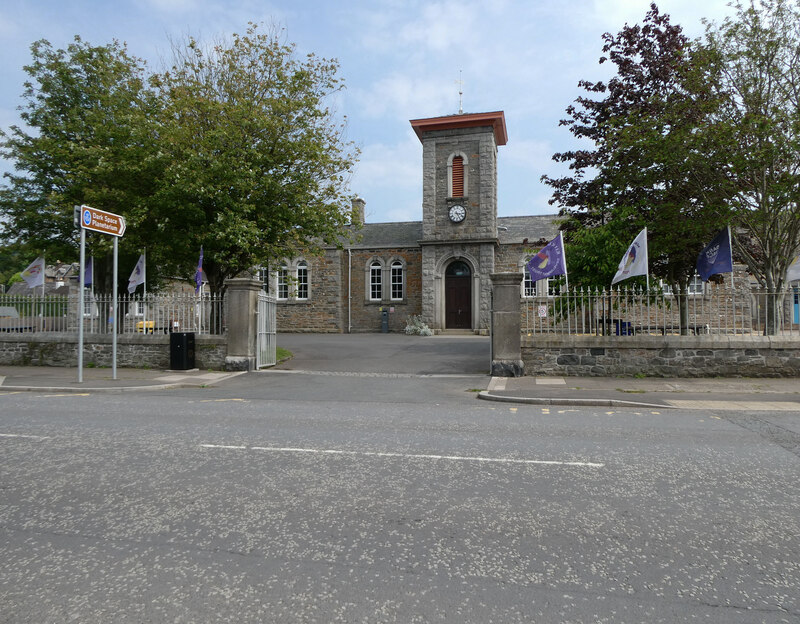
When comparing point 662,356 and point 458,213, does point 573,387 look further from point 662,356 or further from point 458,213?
point 458,213

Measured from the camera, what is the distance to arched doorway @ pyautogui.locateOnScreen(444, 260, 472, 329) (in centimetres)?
3125

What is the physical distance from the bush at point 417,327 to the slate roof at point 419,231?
14.9 feet

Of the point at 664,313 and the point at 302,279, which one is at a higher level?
the point at 302,279

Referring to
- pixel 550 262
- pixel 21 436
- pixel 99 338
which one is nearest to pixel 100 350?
pixel 99 338

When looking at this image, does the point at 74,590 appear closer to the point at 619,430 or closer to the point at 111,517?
the point at 111,517

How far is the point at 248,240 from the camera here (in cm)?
1594

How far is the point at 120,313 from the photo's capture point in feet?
56.5

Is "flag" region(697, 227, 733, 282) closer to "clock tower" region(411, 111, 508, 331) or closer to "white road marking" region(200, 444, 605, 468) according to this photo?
"white road marking" region(200, 444, 605, 468)

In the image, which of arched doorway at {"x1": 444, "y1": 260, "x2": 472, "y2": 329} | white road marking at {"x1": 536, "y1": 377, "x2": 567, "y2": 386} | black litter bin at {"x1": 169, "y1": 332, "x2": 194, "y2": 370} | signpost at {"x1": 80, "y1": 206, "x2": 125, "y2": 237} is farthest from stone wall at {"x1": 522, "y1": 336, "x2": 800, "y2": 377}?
arched doorway at {"x1": 444, "y1": 260, "x2": 472, "y2": 329}

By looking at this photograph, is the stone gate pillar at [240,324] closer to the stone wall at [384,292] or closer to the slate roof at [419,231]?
the stone wall at [384,292]

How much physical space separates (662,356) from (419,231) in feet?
74.6

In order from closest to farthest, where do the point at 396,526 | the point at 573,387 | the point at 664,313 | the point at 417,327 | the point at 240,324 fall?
1. the point at 396,526
2. the point at 573,387
3. the point at 664,313
4. the point at 240,324
5. the point at 417,327

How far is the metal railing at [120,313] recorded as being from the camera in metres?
15.9

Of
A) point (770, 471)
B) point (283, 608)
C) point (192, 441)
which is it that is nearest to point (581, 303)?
point (770, 471)
